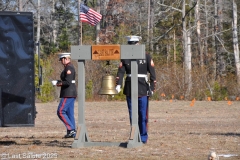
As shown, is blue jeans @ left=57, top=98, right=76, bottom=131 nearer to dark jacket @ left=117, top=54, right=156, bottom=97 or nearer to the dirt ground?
the dirt ground

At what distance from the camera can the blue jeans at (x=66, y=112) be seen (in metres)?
14.1

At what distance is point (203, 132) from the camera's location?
15680 mm

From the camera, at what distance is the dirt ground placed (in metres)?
11.3

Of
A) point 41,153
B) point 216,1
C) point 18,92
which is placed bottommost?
point 41,153

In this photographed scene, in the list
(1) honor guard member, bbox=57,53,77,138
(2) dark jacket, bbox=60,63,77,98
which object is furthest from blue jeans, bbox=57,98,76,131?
(2) dark jacket, bbox=60,63,77,98

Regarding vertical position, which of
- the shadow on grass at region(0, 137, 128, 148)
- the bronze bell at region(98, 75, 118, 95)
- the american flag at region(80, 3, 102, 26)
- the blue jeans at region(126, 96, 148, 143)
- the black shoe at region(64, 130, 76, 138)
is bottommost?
the shadow on grass at region(0, 137, 128, 148)

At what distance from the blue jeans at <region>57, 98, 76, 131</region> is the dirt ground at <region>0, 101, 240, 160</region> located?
1.16ft

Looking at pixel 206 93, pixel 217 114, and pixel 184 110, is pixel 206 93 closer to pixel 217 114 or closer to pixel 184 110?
pixel 184 110

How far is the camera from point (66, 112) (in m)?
14.2

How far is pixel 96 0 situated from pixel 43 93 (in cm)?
2548

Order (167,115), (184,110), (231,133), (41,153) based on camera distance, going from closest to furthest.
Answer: (41,153)
(231,133)
(167,115)
(184,110)

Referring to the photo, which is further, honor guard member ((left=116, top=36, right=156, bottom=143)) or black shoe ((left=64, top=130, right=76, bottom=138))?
black shoe ((left=64, top=130, right=76, bottom=138))

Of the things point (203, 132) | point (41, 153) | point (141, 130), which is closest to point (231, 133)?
point (203, 132)

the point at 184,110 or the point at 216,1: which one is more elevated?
the point at 216,1
